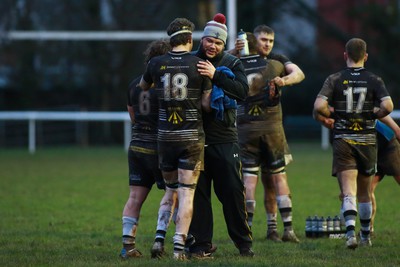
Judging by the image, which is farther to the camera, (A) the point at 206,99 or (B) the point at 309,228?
(B) the point at 309,228

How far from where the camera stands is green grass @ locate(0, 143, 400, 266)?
963 cm

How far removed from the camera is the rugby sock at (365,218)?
10906 mm

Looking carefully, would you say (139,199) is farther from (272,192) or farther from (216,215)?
(216,215)

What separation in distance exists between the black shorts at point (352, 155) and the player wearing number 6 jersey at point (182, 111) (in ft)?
6.10

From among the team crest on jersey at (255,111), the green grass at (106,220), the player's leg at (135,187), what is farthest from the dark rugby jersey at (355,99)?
the player's leg at (135,187)

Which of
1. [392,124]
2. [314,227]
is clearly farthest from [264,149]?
[392,124]

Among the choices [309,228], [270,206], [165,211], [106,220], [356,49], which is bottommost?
[106,220]

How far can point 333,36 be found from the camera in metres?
38.5

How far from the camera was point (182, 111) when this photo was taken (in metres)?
9.24

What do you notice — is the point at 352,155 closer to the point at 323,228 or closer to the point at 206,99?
the point at 323,228

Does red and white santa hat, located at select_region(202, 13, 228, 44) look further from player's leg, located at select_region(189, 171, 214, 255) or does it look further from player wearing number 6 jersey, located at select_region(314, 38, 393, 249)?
player wearing number 6 jersey, located at select_region(314, 38, 393, 249)

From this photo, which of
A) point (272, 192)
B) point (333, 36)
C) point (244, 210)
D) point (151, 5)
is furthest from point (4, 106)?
point (244, 210)

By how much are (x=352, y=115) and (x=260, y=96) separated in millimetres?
1551

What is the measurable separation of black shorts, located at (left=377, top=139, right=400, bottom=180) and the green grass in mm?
771
